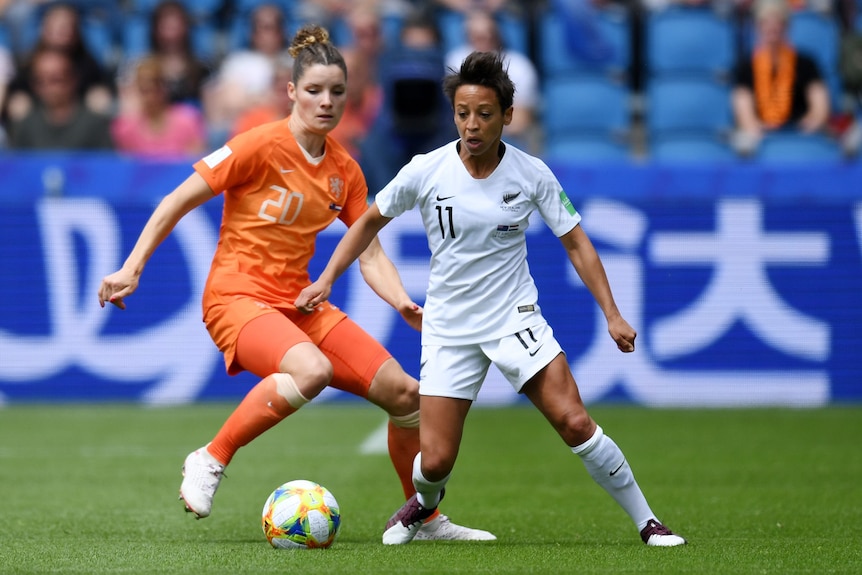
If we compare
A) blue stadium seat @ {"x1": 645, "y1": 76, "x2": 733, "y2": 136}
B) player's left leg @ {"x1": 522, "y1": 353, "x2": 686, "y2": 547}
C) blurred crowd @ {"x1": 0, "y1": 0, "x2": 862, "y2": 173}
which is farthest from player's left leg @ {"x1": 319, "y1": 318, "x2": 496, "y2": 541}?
blue stadium seat @ {"x1": 645, "y1": 76, "x2": 733, "y2": 136}

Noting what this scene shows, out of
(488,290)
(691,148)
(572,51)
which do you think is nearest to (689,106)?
(691,148)

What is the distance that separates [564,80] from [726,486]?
6388 millimetres

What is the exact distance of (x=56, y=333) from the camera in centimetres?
1181

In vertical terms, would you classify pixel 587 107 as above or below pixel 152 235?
above

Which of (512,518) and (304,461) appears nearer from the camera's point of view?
(512,518)

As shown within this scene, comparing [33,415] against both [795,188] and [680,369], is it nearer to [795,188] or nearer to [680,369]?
[680,369]

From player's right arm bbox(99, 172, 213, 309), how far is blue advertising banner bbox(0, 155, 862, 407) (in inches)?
215

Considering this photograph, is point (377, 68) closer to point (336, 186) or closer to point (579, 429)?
point (336, 186)

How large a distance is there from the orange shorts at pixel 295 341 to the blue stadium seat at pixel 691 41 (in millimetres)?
8175

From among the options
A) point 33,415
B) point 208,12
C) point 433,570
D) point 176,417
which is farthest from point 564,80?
point 433,570

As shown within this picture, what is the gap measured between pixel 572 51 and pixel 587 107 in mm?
724

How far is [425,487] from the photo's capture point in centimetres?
600

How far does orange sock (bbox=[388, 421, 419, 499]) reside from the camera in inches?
253

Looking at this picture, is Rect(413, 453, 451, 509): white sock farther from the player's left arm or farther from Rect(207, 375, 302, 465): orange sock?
the player's left arm
